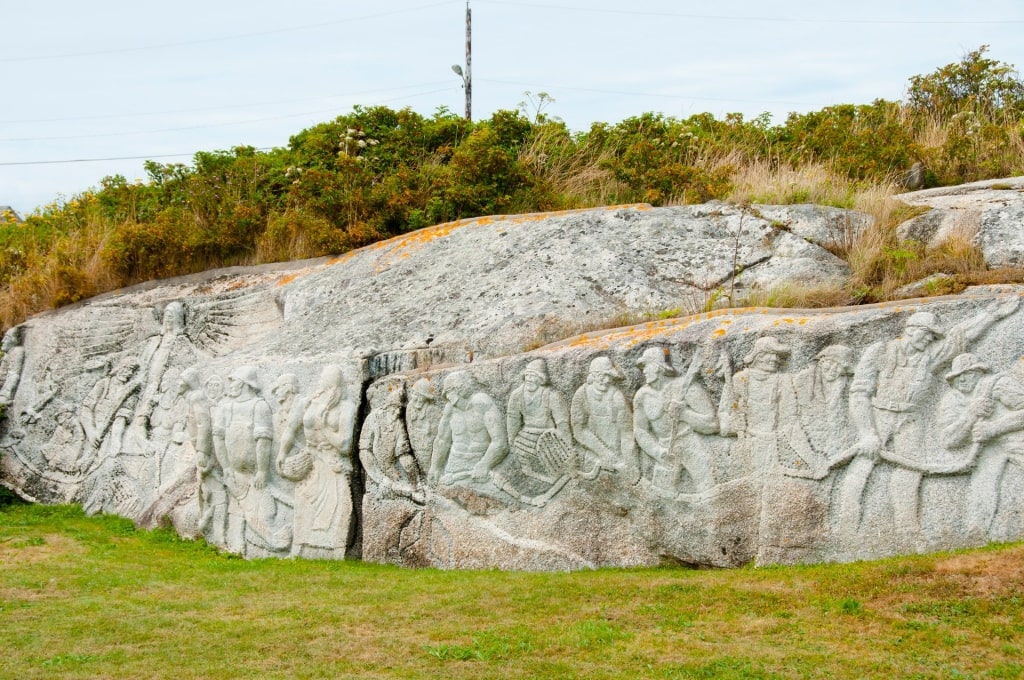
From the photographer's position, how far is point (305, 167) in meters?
18.3

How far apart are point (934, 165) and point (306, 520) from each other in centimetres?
935

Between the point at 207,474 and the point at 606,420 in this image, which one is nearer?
the point at 606,420

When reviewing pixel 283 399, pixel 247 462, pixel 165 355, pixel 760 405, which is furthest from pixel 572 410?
pixel 165 355

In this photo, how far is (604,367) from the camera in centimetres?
1089

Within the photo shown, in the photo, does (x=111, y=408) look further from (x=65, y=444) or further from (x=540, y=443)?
(x=540, y=443)

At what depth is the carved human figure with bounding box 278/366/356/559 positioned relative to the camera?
40.0 ft

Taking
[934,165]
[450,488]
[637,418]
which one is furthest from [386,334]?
[934,165]

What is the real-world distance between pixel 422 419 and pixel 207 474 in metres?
2.89

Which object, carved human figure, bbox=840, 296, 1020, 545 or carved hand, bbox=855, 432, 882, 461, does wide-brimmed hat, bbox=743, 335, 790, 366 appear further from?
carved hand, bbox=855, 432, 882, 461

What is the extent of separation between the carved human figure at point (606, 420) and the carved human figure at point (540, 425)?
0.20 meters

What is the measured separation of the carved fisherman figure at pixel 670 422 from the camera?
10.6 m

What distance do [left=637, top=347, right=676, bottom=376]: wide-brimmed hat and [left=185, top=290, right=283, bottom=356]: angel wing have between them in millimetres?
5881

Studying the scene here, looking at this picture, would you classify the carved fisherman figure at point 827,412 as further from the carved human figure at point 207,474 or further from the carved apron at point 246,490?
the carved human figure at point 207,474

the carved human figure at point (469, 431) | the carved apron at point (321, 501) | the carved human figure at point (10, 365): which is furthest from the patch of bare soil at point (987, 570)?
the carved human figure at point (10, 365)
